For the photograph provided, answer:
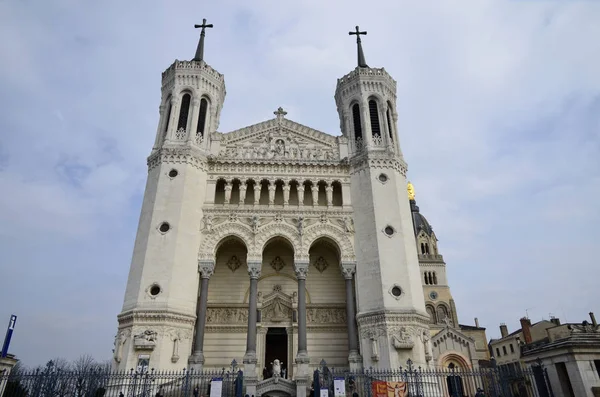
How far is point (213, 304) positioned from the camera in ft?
77.9

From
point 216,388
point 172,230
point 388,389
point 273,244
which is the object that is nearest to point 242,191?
point 273,244

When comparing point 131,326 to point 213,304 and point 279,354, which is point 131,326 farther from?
point 279,354

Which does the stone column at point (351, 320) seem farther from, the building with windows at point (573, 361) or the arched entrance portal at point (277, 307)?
the building with windows at point (573, 361)

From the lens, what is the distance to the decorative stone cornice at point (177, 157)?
80.0ft

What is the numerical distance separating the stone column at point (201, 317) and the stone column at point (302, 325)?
4862mm

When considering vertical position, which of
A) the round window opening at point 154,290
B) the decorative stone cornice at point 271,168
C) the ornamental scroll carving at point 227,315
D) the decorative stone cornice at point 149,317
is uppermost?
the decorative stone cornice at point 271,168

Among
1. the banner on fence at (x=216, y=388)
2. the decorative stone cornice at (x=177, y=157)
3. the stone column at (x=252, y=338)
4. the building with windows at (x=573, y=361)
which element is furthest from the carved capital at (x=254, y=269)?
the building with windows at (x=573, y=361)

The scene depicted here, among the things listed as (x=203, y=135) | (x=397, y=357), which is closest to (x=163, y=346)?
(x=397, y=357)

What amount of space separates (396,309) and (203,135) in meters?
15.8

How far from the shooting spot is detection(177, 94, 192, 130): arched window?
85.2ft

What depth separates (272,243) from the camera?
25172 mm

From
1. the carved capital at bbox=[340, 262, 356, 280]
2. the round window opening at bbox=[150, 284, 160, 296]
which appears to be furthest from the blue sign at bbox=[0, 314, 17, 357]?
the carved capital at bbox=[340, 262, 356, 280]

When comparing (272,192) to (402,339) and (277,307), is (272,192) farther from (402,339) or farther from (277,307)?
(402,339)

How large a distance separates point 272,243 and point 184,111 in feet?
34.2
